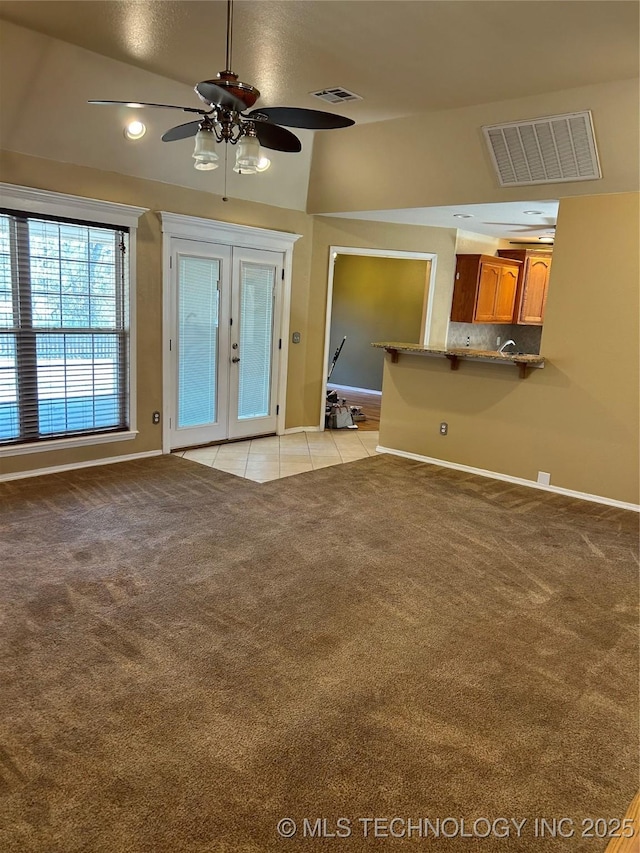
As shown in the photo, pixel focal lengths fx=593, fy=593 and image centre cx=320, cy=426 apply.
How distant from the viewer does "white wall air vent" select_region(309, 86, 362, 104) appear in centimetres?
434

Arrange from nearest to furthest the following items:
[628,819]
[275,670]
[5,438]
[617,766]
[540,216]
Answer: [628,819] → [617,766] → [275,670] → [5,438] → [540,216]

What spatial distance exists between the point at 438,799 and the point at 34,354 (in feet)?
13.5

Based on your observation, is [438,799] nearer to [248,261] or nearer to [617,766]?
[617,766]

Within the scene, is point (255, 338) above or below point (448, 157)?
below

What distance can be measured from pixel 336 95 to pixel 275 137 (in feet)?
Answer: 6.11

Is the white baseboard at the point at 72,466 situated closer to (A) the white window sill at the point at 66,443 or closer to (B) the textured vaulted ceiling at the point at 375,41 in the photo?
(A) the white window sill at the point at 66,443

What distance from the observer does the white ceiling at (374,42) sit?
121 inches

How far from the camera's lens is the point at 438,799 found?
1.85 m

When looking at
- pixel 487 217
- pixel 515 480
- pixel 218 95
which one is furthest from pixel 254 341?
pixel 218 95

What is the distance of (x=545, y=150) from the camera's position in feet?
14.3

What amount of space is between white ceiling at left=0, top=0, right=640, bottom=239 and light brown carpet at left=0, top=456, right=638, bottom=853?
297 cm

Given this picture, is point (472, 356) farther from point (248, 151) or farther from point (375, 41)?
point (248, 151)

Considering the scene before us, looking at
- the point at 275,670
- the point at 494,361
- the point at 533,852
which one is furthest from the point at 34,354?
the point at 533,852

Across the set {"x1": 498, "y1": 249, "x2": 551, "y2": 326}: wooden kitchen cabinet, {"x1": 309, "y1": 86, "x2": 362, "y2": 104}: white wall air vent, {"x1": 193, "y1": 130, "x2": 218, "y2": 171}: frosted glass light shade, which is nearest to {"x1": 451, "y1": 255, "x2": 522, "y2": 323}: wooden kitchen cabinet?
{"x1": 498, "y1": 249, "x2": 551, "y2": 326}: wooden kitchen cabinet
